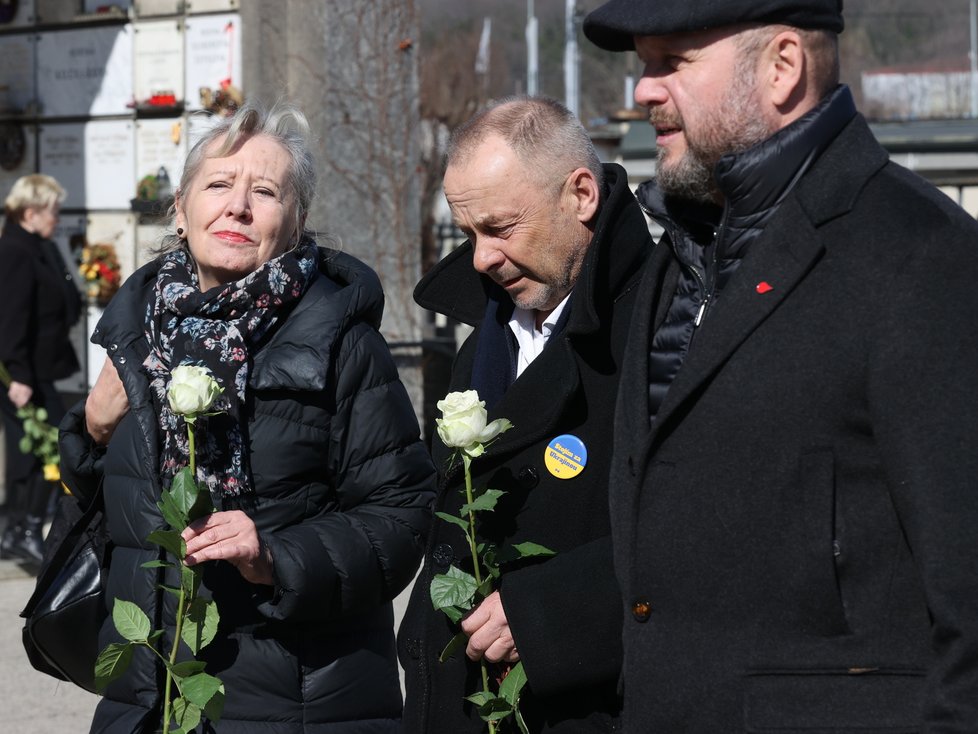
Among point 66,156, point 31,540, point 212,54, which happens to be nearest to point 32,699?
point 31,540

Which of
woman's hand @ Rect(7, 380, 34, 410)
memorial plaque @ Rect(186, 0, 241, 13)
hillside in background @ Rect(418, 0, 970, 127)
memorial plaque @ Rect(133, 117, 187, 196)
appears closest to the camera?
woman's hand @ Rect(7, 380, 34, 410)

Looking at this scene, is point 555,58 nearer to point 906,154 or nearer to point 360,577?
point 906,154

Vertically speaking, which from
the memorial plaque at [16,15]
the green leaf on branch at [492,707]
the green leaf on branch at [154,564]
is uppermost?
the memorial plaque at [16,15]

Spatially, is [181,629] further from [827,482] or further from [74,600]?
[827,482]

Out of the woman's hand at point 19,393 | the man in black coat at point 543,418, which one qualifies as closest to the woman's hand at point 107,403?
the man in black coat at point 543,418

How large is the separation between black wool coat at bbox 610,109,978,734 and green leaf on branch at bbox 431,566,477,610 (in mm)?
560

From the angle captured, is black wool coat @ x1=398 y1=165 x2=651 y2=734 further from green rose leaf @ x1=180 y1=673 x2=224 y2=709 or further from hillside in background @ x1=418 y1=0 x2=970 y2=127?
hillside in background @ x1=418 y1=0 x2=970 y2=127

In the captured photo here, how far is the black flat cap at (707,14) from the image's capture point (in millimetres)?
1859

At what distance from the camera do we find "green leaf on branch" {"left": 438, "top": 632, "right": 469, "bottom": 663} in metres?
2.49

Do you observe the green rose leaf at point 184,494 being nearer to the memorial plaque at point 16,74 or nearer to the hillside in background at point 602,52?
the memorial plaque at point 16,74

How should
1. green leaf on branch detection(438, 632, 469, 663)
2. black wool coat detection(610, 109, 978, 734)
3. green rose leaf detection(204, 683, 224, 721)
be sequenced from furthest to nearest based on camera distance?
green rose leaf detection(204, 683, 224, 721) < green leaf on branch detection(438, 632, 469, 663) < black wool coat detection(610, 109, 978, 734)

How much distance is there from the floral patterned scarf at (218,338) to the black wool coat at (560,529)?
17.2 inches

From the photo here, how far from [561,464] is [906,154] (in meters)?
8.11

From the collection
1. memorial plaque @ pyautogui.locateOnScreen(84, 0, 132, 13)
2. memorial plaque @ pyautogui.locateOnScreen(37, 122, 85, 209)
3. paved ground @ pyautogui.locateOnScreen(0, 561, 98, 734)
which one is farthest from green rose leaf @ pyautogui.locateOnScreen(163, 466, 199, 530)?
memorial plaque @ pyautogui.locateOnScreen(37, 122, 85, 209)
